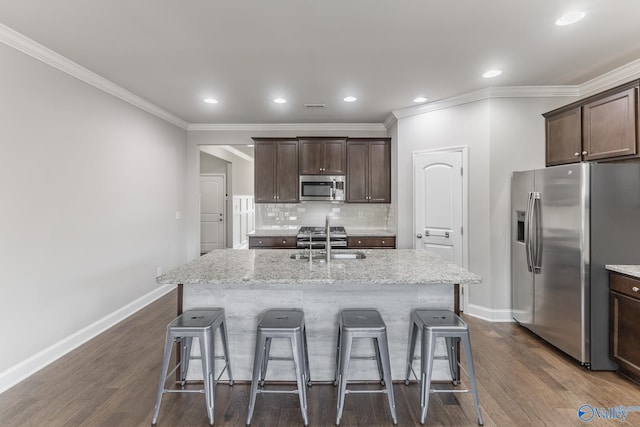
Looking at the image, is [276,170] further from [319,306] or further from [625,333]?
[625,333]

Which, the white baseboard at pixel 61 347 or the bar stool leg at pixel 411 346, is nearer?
the bar stool leg at pixel 411 346

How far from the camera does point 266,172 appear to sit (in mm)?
4984

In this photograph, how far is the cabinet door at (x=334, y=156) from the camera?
4.93m

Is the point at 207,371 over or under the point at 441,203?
under

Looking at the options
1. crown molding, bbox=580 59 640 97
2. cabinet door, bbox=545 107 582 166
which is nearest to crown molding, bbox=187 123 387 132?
cabinet door, bbox=545 107 582 166

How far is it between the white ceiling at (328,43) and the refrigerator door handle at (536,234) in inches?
52.4

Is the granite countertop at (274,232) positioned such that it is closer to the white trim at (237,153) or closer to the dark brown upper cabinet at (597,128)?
the white trim at (237,153)

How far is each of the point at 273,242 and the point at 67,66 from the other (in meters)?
3.05

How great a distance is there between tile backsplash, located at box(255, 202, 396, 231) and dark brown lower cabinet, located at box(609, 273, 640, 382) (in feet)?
10.1

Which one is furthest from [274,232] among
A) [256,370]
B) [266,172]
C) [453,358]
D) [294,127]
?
[453,358]

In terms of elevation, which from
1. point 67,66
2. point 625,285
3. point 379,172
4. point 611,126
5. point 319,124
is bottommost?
point 625,285

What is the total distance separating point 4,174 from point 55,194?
45cm

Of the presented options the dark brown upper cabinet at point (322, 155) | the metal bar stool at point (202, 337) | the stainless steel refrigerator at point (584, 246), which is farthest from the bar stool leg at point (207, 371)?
the dark brown upper cabinet at point (322, 155)

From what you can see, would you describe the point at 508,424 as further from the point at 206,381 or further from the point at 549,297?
the point at 206,381
